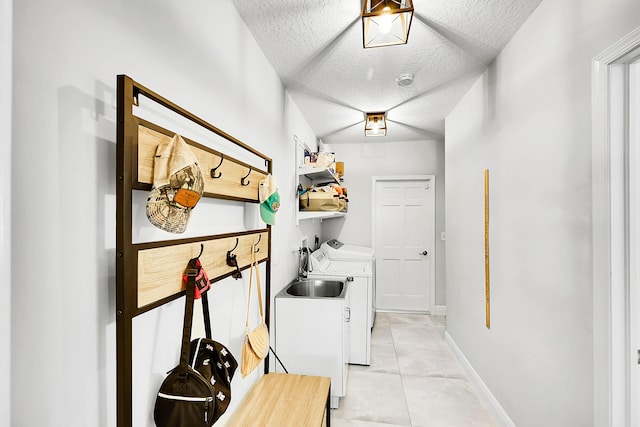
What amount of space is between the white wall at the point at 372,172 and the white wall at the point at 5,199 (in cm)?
398

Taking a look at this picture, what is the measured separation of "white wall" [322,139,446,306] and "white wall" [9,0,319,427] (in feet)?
11.4

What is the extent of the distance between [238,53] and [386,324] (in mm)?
3454

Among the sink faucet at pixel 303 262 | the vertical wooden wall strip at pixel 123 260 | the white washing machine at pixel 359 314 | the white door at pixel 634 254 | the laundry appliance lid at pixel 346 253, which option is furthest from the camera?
the laundry appliance lid at pixel 346 253

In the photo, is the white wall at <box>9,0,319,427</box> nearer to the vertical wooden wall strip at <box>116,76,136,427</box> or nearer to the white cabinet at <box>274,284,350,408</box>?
the vertical wooden wall strip at <box>116,76,136,427</box>

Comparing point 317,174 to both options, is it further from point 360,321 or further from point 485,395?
point 485,395

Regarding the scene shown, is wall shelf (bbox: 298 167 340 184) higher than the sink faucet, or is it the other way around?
wall shelf (bbox: 298 167 340 184)

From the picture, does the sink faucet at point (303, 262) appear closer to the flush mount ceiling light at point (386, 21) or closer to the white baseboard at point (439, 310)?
the flush mount ceiling light at point (386, 21)

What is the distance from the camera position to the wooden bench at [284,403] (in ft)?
4.53

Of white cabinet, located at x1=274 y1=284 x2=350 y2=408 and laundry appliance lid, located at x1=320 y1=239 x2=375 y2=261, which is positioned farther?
laundry appliance lid, located at x1=320 y1=239 x2=375 y2=261

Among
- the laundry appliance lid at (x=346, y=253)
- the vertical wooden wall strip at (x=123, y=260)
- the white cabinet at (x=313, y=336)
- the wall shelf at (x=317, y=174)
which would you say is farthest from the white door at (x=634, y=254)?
the laundry appliance lid at (x=346, y=253)

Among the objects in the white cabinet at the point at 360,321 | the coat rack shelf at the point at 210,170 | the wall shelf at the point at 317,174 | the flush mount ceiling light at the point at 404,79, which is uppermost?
the flush mount ceiling light at the point at 404,79

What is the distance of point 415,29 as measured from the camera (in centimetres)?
178

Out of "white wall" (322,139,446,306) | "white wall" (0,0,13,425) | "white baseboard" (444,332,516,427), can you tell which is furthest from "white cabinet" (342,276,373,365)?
"white wall" (0,0,13,425)

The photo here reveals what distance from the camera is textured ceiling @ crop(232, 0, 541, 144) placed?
160 centimetres
